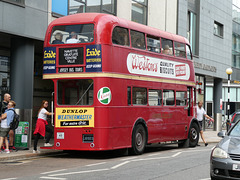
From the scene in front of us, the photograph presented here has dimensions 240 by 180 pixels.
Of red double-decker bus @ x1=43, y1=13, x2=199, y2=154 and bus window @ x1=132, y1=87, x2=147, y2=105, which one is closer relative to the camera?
red double-decker bus @ x1=43, y1=13, x2=199, y2=154

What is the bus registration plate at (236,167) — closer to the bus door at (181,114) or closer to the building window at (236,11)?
the bus door at (181,114)

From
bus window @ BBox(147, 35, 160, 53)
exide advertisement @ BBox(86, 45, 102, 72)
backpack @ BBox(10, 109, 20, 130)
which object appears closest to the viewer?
exide advertisement @ BBox(86, 45, 102, 72)

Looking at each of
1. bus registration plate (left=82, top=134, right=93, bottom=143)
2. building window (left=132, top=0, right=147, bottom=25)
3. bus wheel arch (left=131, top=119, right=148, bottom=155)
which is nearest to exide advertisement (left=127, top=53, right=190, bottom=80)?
bus wheel arch (left=131, top=119, right=148, bottom=155)

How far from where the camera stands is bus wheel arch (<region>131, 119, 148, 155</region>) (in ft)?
48.5

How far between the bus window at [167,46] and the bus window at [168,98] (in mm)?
1450

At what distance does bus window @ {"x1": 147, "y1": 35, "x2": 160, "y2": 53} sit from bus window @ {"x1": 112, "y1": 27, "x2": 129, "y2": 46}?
1432 millimetres

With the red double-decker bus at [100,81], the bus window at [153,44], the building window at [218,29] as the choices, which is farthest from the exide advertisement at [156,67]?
the building window at [218,29]

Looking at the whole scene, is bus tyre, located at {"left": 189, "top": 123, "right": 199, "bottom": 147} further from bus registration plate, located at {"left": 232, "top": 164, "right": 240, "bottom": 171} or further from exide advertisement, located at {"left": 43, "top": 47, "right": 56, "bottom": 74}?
bus registration plate, located at {"left": 232, "top": 164, "right": 240, "bottom": 171}

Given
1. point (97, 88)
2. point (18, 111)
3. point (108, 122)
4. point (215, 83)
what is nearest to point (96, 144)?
point (108, 122)

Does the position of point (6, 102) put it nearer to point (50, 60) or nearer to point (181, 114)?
point (50, 60)

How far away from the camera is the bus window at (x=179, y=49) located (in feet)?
58.6

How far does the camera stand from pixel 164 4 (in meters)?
26.8

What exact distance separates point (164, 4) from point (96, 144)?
49.9ft

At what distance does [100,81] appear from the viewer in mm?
13547
